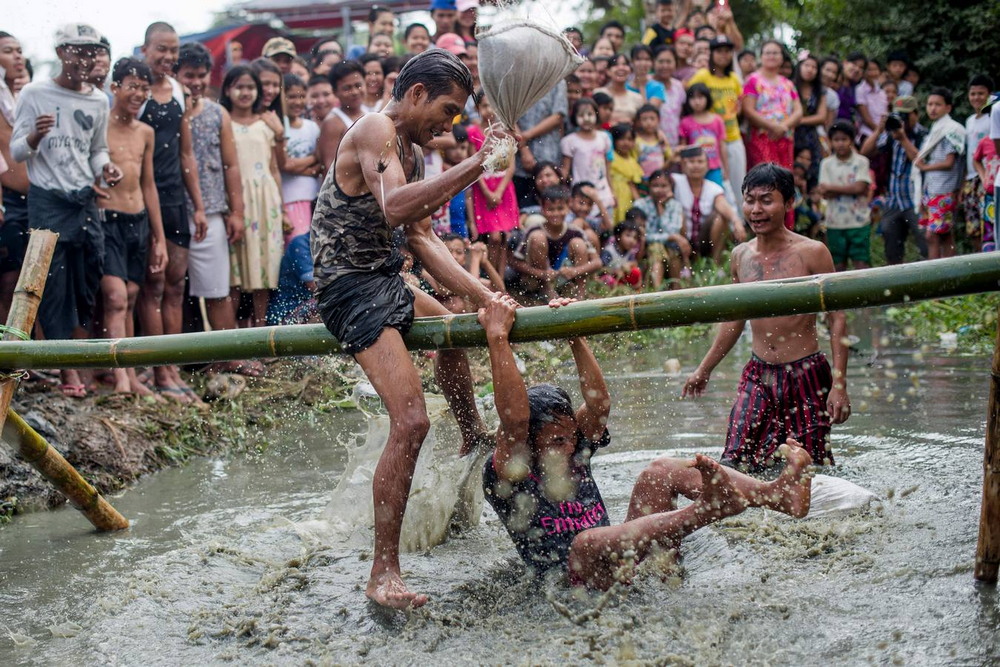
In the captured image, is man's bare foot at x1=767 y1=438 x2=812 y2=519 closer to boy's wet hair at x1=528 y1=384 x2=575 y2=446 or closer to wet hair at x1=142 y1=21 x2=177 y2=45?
boy's wet hair at x1=528 y1=384 x2=575 y2=446

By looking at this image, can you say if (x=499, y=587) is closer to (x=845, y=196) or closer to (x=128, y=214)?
(x=128, y=214)

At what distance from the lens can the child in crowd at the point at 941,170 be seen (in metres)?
11.8

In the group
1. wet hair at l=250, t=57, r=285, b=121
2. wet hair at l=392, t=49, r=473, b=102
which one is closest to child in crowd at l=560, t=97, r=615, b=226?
wet hair at l=250, t=57, r=285, b=121

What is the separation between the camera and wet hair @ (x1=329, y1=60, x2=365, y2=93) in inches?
342

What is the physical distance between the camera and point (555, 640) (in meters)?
3.80

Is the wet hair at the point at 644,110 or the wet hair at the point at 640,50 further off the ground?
the wet hair at the point at 640,50

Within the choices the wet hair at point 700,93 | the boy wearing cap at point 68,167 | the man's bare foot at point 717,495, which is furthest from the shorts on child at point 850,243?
the man's bare foot at point 717,495

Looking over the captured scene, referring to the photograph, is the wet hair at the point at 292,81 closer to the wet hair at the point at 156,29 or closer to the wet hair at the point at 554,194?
the wet hair at the point at 156,29

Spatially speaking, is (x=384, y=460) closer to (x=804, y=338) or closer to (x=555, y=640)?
(x=555, y=640)

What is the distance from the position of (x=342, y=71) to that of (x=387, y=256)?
4.73m

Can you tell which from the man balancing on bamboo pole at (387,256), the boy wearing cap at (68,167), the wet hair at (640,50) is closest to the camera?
the man balancing on bamboo pole at (387,256)

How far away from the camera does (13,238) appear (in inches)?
273

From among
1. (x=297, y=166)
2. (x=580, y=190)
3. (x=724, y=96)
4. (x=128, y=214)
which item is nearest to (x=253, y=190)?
(x=297, y=166)

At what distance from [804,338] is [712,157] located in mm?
6226
